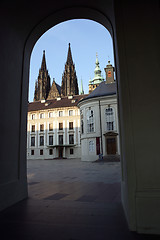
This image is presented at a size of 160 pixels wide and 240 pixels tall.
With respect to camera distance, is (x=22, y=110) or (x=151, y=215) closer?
(x=151, y=215)

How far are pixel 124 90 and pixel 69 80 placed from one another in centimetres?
7206

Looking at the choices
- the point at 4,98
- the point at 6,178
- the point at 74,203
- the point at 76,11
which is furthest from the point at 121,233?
the point at 76,11

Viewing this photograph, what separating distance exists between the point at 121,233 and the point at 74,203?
172 cm

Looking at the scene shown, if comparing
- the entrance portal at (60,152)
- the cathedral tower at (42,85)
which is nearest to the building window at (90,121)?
the entrance portal at (60,152)

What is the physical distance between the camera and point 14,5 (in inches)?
166

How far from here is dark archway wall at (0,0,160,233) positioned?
9.04ft

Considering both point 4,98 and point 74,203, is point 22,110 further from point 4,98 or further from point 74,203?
point 74,203

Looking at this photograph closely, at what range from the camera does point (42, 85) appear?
74.9 metres

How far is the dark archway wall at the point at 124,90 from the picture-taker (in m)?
2.75

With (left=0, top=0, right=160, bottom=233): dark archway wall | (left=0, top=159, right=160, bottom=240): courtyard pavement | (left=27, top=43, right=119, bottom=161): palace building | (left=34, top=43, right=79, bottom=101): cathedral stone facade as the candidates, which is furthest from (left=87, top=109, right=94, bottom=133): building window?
(left=34, top=43, right=79, bottom=101): cathedral stone facade

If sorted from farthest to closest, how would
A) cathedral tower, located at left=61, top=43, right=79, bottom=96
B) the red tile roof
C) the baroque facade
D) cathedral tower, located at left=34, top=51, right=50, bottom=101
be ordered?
cathedral tower, located at left=34, top=51, right=50, bottom=101 < cathedral tower, located at left=61, top=43, right=79, bottom=96 < the red tile roof < the baroque facade

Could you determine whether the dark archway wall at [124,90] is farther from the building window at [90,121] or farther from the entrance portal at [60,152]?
the entrance portal at [60,152]

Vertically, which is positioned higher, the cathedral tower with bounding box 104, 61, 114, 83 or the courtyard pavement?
the cathedral tower with bounding box 104, 61, 114, 83

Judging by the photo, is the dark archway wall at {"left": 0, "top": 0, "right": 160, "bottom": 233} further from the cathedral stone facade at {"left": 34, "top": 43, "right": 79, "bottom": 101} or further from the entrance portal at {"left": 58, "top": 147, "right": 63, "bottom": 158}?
the cathedral stone facade at {"left": 34, "top": 43, "right": 79, "bottom": 101}
